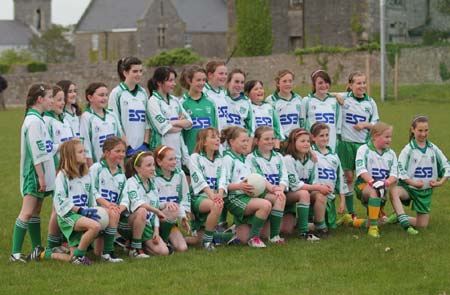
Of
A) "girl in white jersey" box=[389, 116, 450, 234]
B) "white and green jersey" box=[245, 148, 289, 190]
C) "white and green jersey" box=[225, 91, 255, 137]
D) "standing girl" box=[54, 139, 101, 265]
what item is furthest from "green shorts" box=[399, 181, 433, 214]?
"standing girl" box=[54, 139, 101, 265]

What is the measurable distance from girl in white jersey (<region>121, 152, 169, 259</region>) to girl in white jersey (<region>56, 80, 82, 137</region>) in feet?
2.59

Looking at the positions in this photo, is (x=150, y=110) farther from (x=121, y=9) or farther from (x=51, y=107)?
(x=121, y=9)

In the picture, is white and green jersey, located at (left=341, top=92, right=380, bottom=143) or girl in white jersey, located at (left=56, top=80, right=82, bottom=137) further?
white and green jersey, located at (left=341, top=92, right=380, bottom=143)

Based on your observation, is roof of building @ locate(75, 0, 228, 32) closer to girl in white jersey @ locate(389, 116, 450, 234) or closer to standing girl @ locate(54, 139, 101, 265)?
girl in white jersey @ locate(389, 116, 450, 234)

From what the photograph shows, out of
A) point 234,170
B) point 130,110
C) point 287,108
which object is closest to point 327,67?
point 287,108

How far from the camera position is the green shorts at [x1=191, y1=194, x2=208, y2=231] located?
10664 mm

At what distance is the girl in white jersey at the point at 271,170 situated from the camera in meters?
10.7

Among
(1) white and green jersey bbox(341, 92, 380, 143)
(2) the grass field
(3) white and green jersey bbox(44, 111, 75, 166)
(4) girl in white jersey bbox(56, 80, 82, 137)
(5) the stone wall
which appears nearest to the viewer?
(2) the grass field

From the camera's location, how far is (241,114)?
11758mm

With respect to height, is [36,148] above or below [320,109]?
below

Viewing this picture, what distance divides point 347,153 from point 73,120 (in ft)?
12.2

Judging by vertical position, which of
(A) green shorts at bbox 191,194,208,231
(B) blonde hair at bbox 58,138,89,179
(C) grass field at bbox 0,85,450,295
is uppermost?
(B) blonde hair at bbox 58,138,89,179

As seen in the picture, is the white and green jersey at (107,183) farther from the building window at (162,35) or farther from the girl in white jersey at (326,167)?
the building window at (162,35)

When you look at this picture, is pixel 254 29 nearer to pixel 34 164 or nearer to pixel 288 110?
pixel 288 110
